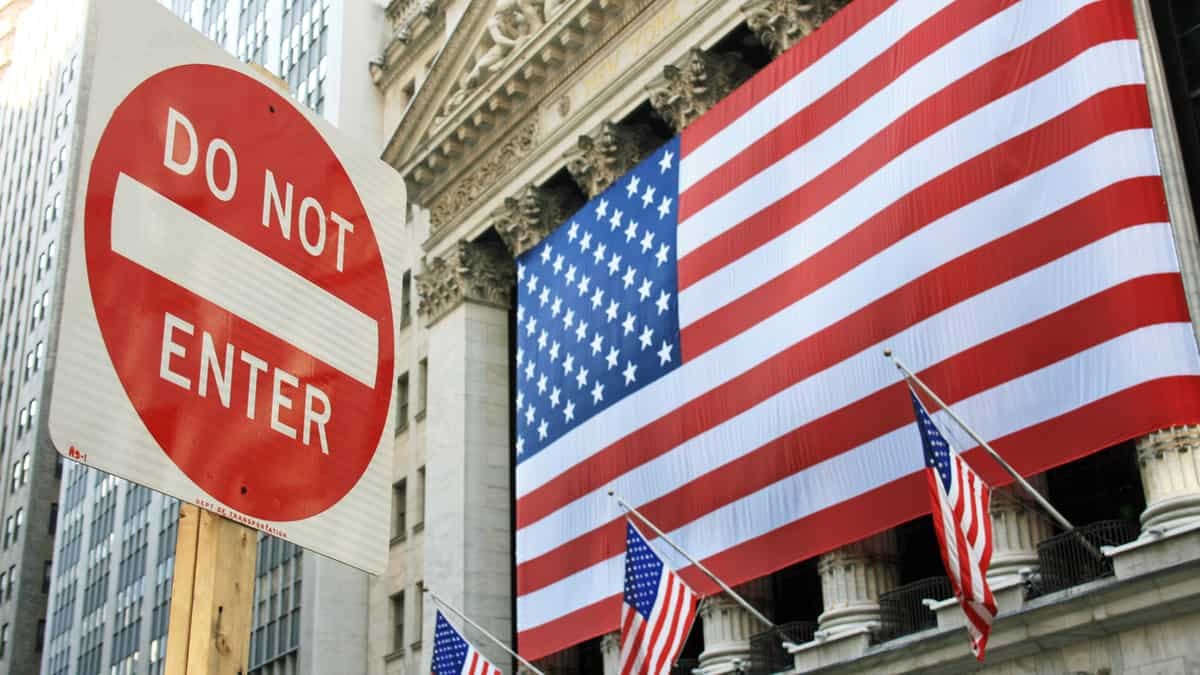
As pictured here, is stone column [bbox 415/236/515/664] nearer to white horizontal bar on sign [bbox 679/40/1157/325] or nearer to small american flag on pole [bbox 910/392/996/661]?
white horizontal bar on sign [bbox 679/40/1157/325]

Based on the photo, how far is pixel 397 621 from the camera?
4238cm

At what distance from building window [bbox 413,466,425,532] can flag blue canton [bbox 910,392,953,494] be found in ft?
77.0

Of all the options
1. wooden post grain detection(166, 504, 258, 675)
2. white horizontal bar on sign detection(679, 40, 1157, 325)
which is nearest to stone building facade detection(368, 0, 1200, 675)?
white horizontal bar on sign detection(679, 40, 1157, 325)

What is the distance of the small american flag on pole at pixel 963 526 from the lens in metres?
18.2

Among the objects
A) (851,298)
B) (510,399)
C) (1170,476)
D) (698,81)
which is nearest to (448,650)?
(851,298)

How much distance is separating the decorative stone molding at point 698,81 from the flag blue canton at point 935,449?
550 inches

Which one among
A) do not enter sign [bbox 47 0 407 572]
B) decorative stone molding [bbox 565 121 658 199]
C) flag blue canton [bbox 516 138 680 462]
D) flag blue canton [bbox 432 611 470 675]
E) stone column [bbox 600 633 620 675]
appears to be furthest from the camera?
decorative stone molding [bbox 565 121 658 199]

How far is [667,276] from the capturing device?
30.6 meters

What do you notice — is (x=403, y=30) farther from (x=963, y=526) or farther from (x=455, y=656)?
(x=963, y=526)

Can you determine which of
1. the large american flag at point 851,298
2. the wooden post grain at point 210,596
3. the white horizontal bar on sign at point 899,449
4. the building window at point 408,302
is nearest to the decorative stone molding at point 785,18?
the large american flag at point 851,298

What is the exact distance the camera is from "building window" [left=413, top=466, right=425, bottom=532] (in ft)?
135

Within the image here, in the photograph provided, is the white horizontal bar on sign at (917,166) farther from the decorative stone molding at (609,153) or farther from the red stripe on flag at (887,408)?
the decorative stone molding at (609,153)

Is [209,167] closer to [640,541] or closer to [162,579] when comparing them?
[640,541]

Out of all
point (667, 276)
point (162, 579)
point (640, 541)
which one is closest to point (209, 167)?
point (640, 541)
